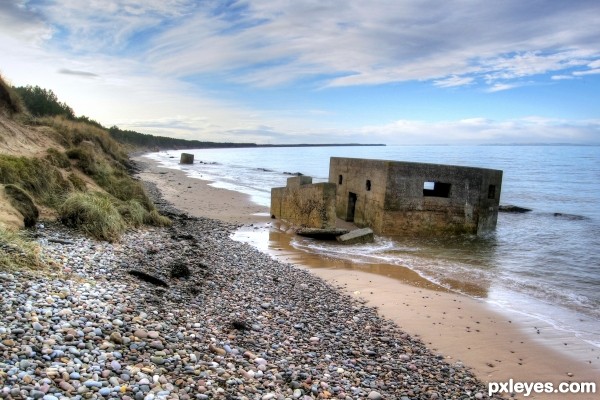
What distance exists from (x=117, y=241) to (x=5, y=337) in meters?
4.69

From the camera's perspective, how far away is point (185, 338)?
16.1ft

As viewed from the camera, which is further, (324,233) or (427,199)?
(427,199)

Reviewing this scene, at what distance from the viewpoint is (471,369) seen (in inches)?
220

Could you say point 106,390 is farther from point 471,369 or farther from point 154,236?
point 154,236

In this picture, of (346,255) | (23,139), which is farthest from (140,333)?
(23,139)

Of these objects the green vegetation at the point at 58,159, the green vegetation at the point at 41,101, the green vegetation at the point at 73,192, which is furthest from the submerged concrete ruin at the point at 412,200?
the green vegetation at the point at 41,101

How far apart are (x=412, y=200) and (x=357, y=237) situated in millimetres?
2717

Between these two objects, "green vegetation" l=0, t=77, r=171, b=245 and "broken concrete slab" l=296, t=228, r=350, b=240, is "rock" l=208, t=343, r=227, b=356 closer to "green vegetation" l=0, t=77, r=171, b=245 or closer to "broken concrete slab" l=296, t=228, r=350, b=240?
→ "green vegetation" l=0, t=77, r=171, b=245

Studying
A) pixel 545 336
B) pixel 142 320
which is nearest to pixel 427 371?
pixel 545 336

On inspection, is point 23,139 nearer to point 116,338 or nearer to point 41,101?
point 116,338

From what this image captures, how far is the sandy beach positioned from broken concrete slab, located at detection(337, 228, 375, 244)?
6.61 ft

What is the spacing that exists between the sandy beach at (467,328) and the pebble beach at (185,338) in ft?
1.30

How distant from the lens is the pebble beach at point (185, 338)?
3787 mm

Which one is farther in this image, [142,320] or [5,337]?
[142,320]
